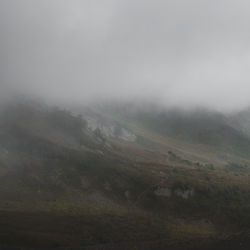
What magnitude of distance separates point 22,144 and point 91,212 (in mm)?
84019

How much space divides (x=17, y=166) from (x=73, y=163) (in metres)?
29.8

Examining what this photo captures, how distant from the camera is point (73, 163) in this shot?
152250 mm

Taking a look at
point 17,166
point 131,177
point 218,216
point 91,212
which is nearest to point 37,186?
point 17,166

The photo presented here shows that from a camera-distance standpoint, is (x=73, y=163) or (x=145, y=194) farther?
(x=73, y=163)

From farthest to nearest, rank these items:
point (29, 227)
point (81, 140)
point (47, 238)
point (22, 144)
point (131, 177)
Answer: point (81, 140)
point (22, 144)
point (131, 177)
point (29, 227)
point (47, 238)

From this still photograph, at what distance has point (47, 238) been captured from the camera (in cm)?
7394

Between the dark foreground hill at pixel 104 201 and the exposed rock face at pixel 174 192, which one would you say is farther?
the exposed rock face at pixel 174 192

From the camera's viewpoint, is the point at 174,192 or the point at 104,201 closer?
the point at 104,201

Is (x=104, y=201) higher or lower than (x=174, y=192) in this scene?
lower

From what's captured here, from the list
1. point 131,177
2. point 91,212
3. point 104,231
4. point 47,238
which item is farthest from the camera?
point 131,177

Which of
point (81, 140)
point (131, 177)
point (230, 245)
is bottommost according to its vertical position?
point (230, 245)

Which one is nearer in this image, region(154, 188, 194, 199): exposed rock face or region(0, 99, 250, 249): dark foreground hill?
region(0, 99, 250, 249): dark foreground hill

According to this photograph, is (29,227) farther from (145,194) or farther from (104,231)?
(145,194)

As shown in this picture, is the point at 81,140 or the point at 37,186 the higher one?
the point at 81,140
